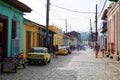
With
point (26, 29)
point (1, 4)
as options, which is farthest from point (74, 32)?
point (1, 4)

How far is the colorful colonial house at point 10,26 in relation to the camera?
1968 centimetres

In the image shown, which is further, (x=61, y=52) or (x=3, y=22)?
(x=61, y=52)

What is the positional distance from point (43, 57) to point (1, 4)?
16.5 feet

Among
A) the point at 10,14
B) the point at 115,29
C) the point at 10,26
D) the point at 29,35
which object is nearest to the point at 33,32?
the point at 29,35

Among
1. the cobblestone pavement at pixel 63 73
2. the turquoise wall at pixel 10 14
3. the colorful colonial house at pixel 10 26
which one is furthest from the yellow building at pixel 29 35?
the cobblestone pavement at pixel 63 73

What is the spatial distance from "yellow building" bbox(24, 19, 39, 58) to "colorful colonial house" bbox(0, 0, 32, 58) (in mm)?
3729

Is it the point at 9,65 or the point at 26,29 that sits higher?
the point at 26,29

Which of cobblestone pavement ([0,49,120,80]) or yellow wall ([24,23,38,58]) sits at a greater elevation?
yellow wall ([24,23,38,58])

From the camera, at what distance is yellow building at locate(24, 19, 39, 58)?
27581 mm

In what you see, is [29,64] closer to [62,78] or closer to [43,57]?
[43,57]

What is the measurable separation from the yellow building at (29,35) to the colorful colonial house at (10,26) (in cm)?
373

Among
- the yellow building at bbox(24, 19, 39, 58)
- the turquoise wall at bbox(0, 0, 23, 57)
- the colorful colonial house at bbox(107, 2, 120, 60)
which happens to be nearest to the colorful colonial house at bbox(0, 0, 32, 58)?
the turquoise wall at bbox(0, 0, 23, 57)

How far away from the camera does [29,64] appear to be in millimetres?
21953

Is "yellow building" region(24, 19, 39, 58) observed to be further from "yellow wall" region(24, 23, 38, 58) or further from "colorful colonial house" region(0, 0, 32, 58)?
"colorful colonial house" region(0, 0, 32, 58)
